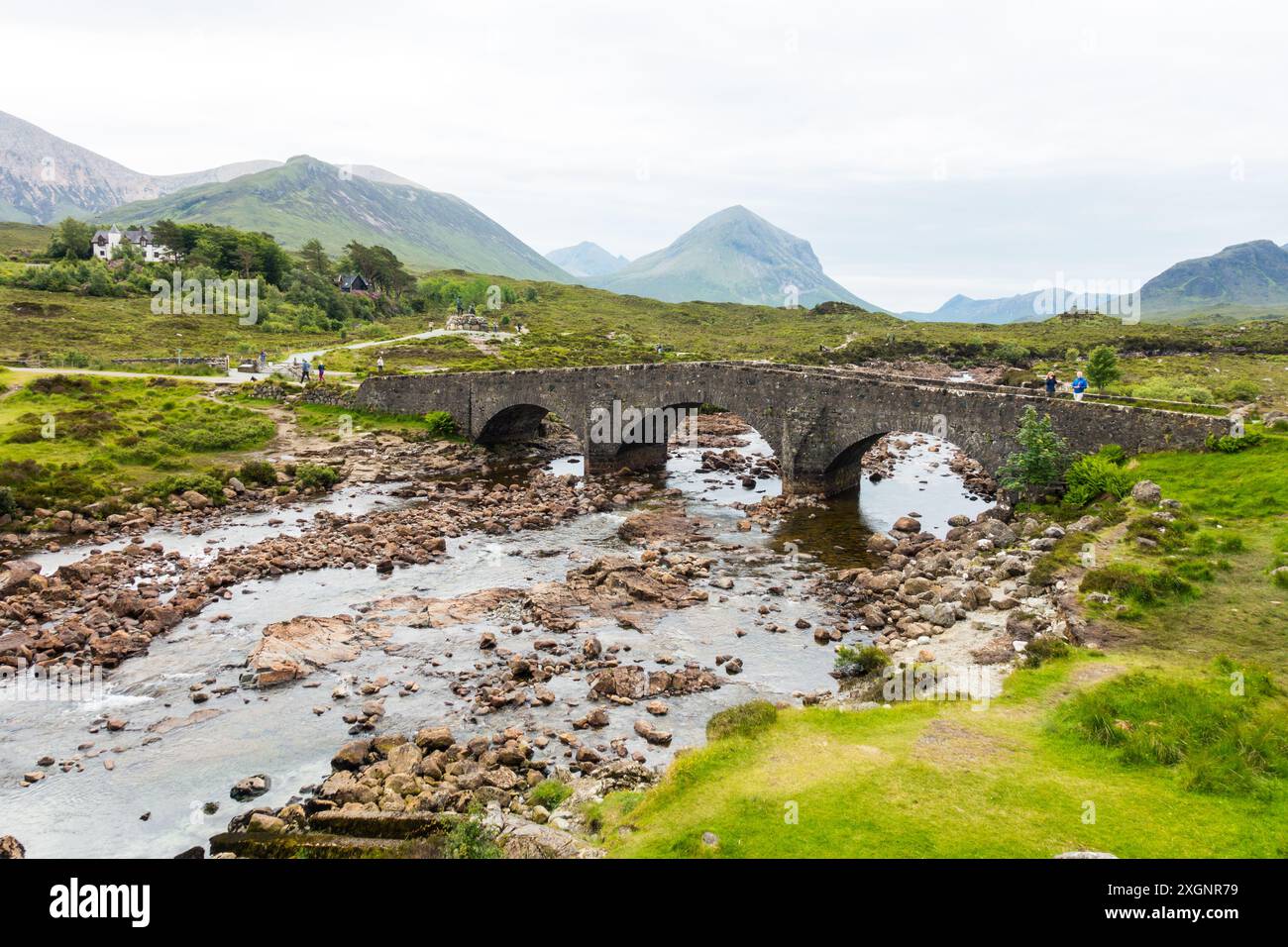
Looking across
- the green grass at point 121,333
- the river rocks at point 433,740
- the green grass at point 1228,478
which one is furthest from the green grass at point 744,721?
the green grass at point 121,333

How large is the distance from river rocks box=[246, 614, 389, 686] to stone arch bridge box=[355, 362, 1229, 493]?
23.2m

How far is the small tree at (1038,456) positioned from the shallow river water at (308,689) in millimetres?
5404

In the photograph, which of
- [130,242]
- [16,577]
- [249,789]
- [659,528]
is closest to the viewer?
[249,789]

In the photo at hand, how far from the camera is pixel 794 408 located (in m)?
40.0

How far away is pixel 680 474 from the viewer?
1925 inches

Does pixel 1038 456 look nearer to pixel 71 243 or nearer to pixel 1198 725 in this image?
pixel 1198 725

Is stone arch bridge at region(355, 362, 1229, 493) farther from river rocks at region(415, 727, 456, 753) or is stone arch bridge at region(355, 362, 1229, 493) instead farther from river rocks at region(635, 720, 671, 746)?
river rocks at region(415, 727, 456, 753)

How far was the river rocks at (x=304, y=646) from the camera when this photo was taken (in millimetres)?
22062

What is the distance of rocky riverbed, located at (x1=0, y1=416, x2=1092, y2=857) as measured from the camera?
16.4m

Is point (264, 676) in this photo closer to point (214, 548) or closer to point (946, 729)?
point (214, 548)

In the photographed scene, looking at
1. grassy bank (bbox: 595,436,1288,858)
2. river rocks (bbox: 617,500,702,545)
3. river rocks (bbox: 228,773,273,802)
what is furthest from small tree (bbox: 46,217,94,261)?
grassy bank (bbox: 595,436,1288,858)

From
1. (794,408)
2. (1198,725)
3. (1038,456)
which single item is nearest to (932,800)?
(1198,725)

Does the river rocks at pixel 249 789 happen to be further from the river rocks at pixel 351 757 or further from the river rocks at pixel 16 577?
the river rocks at pixel 16 577

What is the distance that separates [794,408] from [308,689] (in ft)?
87.0
